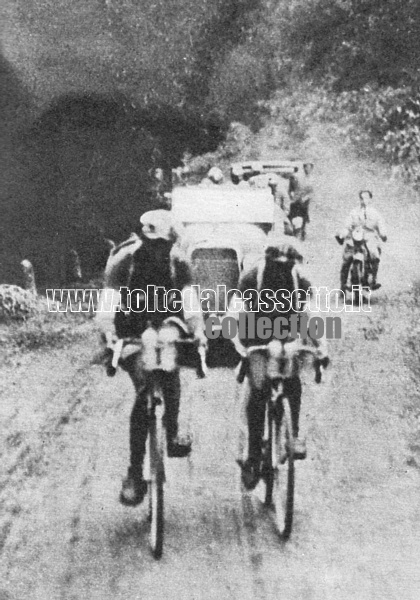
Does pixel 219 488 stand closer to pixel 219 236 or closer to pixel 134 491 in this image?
pixel 134 491

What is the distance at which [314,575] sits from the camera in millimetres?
4109

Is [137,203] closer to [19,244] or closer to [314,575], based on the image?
[19,244]

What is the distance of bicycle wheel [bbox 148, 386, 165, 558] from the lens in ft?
13.2

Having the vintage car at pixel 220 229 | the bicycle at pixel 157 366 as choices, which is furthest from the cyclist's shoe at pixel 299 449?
the vintage car at pixel 220 229

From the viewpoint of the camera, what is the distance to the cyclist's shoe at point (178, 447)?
429 centimetres

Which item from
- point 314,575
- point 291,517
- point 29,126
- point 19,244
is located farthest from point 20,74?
point 314,575

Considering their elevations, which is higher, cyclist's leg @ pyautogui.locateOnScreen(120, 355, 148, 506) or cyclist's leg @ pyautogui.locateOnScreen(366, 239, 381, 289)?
cyclist's leg @ pyautogui.locateOnScreen(366, 239, 381, 289)

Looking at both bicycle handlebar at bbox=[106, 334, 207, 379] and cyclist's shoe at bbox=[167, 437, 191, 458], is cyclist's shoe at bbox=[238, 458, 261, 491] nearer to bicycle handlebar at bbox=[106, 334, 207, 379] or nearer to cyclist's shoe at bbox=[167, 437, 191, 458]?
cyclist's shoe at bbox=[167, 437, 191, 458]

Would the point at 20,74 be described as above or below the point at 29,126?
above

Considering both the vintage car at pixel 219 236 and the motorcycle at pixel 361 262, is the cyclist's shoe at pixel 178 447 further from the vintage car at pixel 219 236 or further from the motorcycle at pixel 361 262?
the motorcycle at pixel 361 262

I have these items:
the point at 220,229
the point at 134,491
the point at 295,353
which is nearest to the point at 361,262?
the point at 220,229

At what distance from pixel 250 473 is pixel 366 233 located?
194 cm

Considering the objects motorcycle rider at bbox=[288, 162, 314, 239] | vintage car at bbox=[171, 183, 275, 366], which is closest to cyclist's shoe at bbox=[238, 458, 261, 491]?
vintage car at bbox=[171, 183, 275, 366]

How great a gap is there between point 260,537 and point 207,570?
14.0 inches
